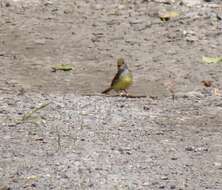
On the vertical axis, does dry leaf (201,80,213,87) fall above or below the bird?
below

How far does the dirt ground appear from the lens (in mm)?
6668

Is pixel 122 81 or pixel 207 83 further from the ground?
pixel 122 81

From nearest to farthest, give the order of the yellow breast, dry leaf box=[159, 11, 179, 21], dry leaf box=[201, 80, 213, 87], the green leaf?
1. the yellow breast
2. dry leaf box=[201, 80, 213, 87]
3. the green leaf
4. dry leaf box=[159, 11, 179, 21]

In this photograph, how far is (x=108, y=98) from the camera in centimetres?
867

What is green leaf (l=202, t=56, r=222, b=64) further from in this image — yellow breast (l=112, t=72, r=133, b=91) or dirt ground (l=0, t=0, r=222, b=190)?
yellow breast (l=112, t=72, r=133, b=91)

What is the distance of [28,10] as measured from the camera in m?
12.6

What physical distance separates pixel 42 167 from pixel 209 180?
3.66 feet

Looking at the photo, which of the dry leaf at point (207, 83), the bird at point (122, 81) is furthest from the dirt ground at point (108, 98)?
the bird at point (122, 81)

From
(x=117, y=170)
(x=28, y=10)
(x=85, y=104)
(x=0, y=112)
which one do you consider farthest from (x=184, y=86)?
(x=28, y=10)

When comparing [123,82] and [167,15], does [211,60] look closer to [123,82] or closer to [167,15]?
[123,82]

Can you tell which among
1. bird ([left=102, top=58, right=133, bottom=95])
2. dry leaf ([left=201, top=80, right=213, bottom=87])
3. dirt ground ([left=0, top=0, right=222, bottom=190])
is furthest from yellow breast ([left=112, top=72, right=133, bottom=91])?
dry leaf ([left=201, top=80, right=213, bottom=87])

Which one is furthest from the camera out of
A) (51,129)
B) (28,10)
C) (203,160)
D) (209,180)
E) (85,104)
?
(28,10)

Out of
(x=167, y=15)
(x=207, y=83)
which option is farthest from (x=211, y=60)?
(x=167, y=15)

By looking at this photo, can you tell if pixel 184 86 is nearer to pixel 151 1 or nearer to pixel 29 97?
→ pixel 29 97
